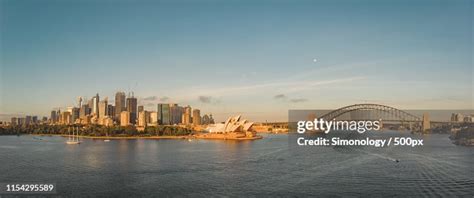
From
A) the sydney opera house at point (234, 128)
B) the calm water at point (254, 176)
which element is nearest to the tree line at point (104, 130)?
the sydney opera house at point (234, 128)

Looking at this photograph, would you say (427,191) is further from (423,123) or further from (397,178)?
(423,123)

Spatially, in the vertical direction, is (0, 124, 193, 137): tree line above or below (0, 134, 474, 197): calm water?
above

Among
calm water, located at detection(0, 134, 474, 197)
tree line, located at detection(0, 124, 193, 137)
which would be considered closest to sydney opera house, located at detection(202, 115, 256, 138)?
tree line, located at detection(0, 124, 193, 137)

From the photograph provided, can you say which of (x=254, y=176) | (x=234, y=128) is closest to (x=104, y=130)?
(x=234, y=128)

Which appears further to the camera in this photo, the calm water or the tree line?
the tree line

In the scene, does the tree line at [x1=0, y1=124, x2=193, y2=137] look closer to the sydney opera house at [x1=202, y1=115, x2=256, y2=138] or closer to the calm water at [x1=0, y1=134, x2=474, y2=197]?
the sydney opera house at [x1=202, y1=115, x2=256, y2=138]

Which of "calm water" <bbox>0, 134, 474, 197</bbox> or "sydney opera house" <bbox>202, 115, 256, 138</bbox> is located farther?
"sydney opera house" <bbox>202, 115, 256, 138</bbox>

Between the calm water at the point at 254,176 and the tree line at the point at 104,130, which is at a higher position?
the tree line at the point at 104,130

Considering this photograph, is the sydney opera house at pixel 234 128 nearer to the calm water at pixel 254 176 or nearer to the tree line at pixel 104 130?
the tree line at pixel 104 130

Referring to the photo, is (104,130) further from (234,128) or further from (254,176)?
(254,176)

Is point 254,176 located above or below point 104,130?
below

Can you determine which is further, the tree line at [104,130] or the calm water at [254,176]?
the tree line at [104,130]
